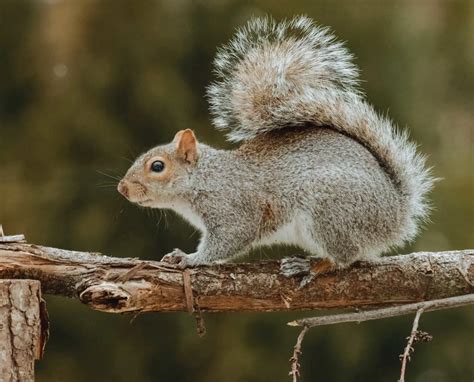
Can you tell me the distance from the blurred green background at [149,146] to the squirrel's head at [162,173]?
4.08 feet

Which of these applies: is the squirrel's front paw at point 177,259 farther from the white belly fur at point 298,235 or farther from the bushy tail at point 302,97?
the bushy tail at point 302,97

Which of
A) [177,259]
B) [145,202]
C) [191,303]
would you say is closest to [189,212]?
[145,202]

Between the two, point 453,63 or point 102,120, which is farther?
Result: point 453,63

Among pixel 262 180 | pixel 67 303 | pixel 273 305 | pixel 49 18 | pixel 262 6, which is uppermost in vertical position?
pixel 49 18

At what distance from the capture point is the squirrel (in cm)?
294

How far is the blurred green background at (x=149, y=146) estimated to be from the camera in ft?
15.3

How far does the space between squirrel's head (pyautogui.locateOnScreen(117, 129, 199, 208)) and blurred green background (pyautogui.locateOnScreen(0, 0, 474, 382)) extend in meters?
1.24

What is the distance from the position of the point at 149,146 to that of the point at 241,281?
196 centimetres

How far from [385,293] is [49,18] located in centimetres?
312

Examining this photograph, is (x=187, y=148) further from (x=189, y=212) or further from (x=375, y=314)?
(x=375, y=314)

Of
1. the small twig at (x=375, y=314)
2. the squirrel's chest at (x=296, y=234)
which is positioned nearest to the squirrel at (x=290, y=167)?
the squirrel's chest at (x=296, y=234)

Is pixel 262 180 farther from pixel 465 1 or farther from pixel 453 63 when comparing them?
pixel 465 1

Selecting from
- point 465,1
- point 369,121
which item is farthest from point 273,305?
point 465,1

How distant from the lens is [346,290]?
2898mm
